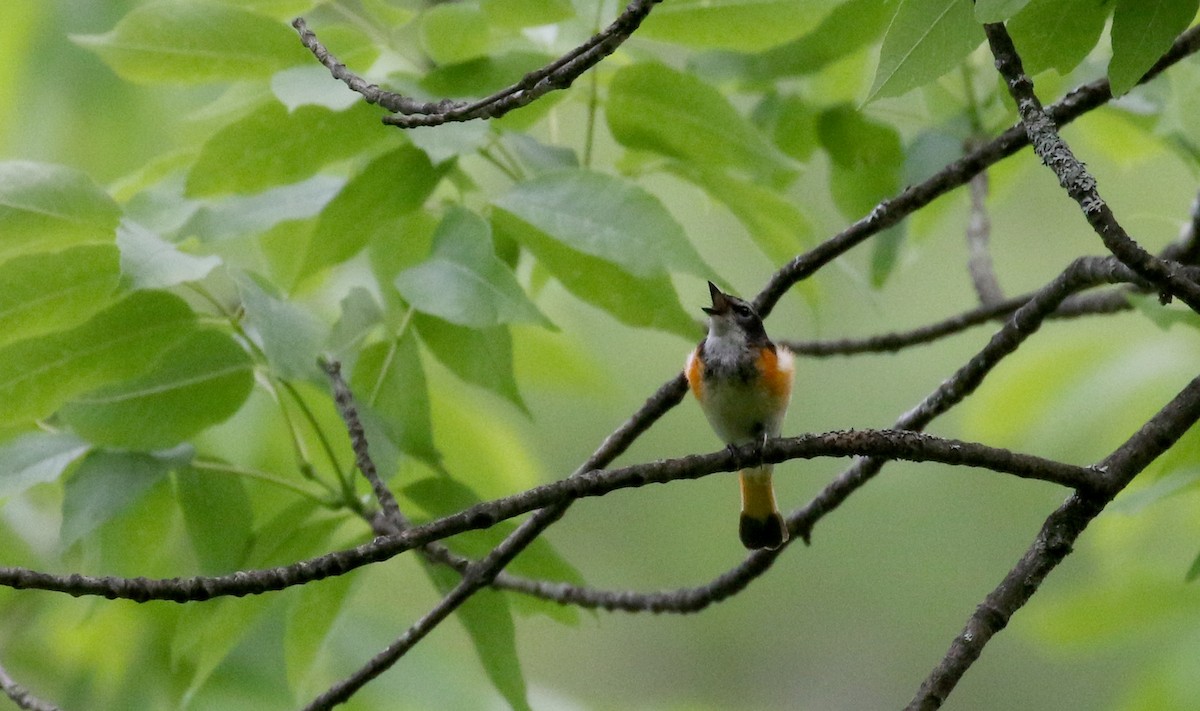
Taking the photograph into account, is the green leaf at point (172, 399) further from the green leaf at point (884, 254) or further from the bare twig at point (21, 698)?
the green leaf at point (884, 254)

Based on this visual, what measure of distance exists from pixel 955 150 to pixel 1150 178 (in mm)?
4932

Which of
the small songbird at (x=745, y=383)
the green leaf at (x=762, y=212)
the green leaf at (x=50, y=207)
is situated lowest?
the green leaf at (x=50, y=207)

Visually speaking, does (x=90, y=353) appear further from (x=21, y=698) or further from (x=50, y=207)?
(x=21, y=698)

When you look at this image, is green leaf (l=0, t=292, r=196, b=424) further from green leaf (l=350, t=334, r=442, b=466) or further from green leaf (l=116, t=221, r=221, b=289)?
green leaf (l=350, t=334, r=442, b=466)

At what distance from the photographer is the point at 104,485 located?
2488mm

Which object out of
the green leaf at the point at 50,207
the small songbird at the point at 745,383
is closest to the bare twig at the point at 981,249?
the small songbird at the point at 745,383

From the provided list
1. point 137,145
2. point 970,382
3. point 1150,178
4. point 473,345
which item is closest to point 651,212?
point 473,345

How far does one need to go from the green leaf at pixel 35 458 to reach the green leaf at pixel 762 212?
5.29 feet

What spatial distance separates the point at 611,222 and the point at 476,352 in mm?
544

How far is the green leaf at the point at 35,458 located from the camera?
7.74 ft

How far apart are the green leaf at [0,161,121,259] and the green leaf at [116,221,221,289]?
67 millimetres

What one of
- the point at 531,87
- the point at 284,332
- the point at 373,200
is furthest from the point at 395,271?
the point at 531,87

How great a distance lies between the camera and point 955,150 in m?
3.34

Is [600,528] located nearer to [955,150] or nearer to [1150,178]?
[1150,178]
